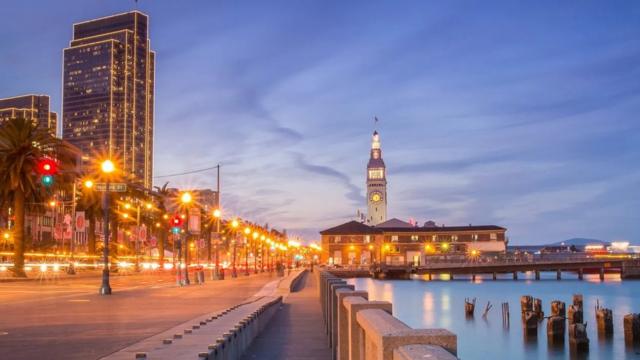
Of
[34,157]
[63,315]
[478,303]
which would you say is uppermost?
[34,157]

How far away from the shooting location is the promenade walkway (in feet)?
51.8

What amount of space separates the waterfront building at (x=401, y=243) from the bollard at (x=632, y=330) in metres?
124

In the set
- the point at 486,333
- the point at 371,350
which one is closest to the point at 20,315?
the point at 371,350

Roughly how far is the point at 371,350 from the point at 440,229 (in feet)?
590

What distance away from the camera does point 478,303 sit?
3556 inches

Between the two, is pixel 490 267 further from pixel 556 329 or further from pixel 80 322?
pixel 80 322

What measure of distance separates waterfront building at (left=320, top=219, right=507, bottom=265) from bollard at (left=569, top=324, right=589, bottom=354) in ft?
415

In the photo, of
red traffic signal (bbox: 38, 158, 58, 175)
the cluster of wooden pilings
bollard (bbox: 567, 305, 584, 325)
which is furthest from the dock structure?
red traffic signal (bbox: 38, 158, 58, 175)

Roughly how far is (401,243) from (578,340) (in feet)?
447

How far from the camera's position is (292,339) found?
18.9 metres

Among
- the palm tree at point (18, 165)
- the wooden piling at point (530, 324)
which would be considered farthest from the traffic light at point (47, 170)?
the wooden piling at point (530, 324)

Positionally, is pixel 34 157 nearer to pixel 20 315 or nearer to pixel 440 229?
pixel 20 315

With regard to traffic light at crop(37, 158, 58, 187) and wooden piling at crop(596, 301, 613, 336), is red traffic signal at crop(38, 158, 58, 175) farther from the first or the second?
wooden piling at crop(596, 301, 613, 336)

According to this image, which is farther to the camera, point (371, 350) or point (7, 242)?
point (7, 242)
